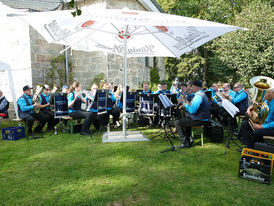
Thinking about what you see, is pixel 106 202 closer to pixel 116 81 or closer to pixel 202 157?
pixel 202 157

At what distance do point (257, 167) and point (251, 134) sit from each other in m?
1.42

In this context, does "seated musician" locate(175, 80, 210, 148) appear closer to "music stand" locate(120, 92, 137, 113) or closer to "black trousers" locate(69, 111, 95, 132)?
"music stand" locate(120, 92, 137, 113)

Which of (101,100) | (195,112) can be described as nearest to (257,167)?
(195,112)

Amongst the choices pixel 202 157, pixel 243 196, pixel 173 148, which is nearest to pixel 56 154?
pixel 173 148

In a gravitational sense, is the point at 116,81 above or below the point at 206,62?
below

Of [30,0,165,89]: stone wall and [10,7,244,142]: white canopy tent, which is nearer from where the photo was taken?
[10,7,244,142]: white canopy tent

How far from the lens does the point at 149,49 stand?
7398mm

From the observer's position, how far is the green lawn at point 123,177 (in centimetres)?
317

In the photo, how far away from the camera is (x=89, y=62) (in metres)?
13.1

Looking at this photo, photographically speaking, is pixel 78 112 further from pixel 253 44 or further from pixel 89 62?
pixel 253 44

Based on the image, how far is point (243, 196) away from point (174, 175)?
3.99ft

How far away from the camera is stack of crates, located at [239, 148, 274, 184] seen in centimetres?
357

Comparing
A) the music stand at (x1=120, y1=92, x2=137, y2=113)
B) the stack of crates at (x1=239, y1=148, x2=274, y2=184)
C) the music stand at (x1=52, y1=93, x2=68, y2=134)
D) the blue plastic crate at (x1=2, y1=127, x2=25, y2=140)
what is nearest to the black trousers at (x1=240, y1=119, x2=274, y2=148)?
the stack of crates at (x1=239, y1=148, x2=274, y2=184)

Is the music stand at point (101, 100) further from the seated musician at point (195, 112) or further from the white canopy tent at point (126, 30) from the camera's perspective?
the seated musician at point (195, 112)
